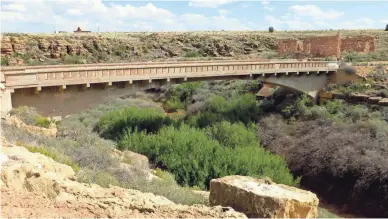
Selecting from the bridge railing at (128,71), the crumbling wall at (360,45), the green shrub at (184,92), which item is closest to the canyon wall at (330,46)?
the crumbling wall at (360,45)

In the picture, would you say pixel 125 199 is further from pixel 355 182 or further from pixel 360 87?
pixel 360 87

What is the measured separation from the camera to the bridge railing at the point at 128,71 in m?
15.4

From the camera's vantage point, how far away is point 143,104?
29797 mm

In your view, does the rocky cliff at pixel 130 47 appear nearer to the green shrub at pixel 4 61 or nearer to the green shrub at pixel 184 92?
the green shrub at pixel 4 61

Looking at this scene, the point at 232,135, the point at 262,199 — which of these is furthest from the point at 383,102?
the point at 262,199

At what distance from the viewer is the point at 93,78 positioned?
686 inches

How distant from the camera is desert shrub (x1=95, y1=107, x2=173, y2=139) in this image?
2134 cm

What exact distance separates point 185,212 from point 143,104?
967 inches

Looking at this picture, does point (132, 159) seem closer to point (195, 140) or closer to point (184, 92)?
point (195, 140)

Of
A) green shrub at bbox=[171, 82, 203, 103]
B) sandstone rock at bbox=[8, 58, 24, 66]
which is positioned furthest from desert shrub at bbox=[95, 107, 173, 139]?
sandstone rock at bbox=[8, 58, 24, 66]

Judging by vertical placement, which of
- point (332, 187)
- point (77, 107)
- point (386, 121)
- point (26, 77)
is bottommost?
point (332, 187)

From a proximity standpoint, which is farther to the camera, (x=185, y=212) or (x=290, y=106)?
(x=290, y=106)

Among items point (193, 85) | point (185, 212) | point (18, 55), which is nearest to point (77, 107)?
point (185, 212)

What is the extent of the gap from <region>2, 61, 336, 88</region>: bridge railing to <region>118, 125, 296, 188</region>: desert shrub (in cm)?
291
